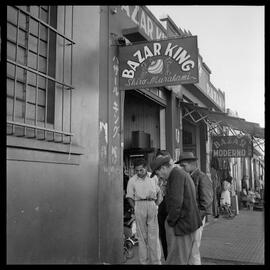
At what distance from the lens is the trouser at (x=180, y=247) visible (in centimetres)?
459

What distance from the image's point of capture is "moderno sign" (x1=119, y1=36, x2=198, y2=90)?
20.9 feet

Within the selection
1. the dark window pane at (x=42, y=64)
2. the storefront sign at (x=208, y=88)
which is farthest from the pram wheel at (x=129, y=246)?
the storefront sign at (x=208, y=88)

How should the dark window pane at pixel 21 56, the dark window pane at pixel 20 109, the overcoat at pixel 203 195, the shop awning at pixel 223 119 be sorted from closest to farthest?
the dark window pane at pixel 20 109 → the dark window pane at pixel 21 56 → the overcoat at pixel 203 195 → the shop awning at pixel 223 119

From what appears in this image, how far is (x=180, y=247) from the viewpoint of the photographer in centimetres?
460

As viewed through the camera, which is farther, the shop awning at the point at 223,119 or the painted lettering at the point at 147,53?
the shop awning at the point at 223,119

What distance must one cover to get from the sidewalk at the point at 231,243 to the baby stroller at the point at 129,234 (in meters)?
0.13

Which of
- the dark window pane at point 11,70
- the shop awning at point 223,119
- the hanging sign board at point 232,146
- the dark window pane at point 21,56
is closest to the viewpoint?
the dark window pane at point 11,70

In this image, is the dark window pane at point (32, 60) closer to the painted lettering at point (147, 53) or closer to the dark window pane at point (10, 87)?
the dark window pane at point (10, 87)

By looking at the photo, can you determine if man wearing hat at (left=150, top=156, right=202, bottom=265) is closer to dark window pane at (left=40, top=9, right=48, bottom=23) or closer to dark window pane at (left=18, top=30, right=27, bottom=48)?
dark window pane at (left=18, top=30, right=27, bottom=48)

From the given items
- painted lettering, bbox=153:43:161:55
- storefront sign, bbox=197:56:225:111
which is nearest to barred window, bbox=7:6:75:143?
painted lettering, bbox=153:43:161:55

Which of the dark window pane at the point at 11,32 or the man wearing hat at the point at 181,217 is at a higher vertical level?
the dark window pane at the point at 11,32

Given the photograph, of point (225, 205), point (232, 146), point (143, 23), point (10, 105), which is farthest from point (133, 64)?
point (225, 205)

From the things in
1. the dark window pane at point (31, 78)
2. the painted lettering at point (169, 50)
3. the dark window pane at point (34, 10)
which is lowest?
the dark window pane at point (31, 78)
